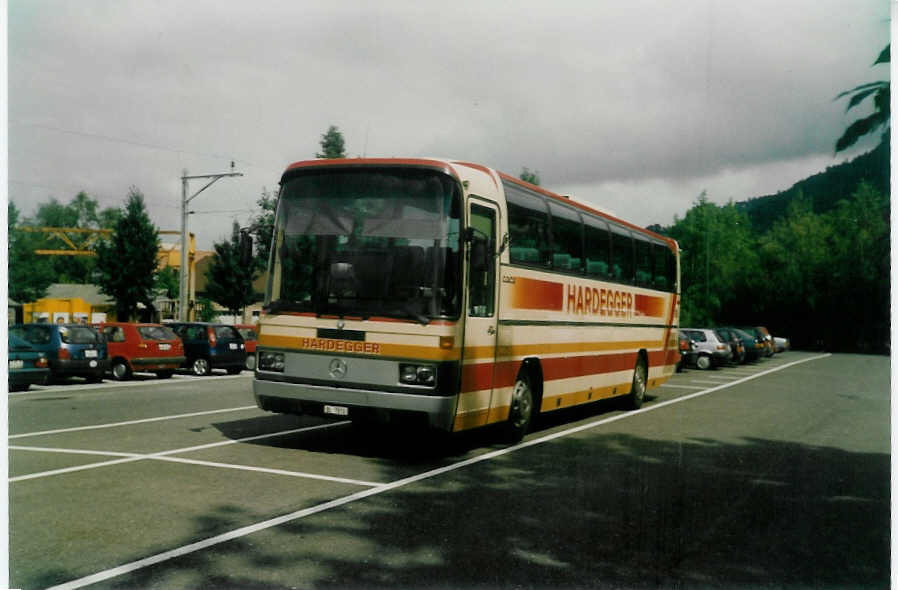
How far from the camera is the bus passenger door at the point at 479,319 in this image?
9445 millimetres

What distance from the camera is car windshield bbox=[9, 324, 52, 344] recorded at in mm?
19062

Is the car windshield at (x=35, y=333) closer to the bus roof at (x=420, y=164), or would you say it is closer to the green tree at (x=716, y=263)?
the bus roof at (x=420, y=164)

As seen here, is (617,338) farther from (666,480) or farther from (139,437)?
(139,437)

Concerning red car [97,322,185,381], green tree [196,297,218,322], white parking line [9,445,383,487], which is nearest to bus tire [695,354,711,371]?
red car [97,322,185,381]

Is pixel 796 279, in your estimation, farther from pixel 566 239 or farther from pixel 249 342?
pixel 566 239

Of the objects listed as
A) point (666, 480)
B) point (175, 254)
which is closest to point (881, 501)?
point (666, 480)

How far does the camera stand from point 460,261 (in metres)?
9.34

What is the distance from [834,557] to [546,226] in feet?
21.4

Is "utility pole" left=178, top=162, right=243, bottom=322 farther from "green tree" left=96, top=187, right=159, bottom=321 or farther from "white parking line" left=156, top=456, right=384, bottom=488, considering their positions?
"white parking line" left=156, top=456, right=384, bottom=488

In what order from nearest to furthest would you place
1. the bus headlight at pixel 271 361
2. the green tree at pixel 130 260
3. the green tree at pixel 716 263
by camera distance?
1. the bus headlight at pixel 271 361
2. the green tree at pixel 130 260
3. the green tree at pixel 716 263

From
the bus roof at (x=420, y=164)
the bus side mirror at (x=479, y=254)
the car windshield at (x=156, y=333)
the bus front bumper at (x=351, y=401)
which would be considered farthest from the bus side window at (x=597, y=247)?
the car windshield at (x=156, y=333)

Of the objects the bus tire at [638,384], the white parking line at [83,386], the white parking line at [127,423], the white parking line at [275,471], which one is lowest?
the white parking line at [83,386]

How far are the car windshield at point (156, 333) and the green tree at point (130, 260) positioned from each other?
12.9 metres

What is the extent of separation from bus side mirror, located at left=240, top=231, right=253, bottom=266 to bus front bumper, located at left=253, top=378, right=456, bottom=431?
4.59 feet
